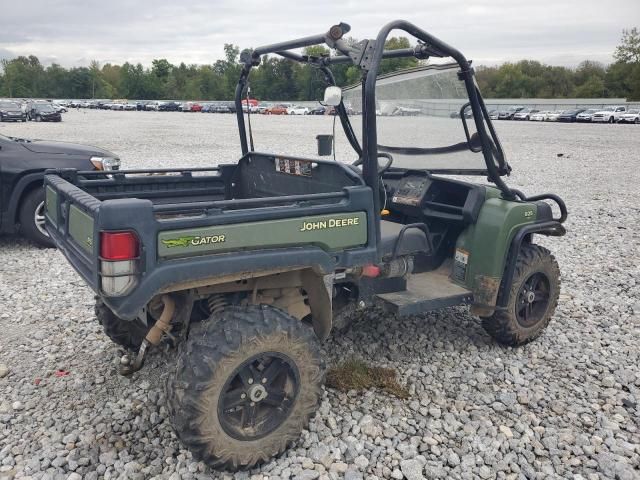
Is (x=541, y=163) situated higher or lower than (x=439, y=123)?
lower

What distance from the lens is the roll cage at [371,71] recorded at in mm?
3316

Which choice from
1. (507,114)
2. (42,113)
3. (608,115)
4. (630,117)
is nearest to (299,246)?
(42,113)

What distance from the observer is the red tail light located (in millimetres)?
2689

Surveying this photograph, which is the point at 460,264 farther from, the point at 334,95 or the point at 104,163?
the point at 104,163

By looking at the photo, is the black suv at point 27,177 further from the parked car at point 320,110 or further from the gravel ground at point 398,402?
the parked car at point 320,110

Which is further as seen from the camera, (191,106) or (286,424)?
(191,106)

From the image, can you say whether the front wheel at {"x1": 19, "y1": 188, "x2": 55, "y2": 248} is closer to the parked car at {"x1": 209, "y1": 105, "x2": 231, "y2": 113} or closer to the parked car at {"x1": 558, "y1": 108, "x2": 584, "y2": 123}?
the parked car at {"x1": 558, "y1": 108, "x2": 584, "y2": 123}

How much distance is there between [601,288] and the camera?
6227 mm

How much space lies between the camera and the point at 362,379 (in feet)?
13.2

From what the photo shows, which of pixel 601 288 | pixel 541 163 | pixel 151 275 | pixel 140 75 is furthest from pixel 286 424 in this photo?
pixel 140 75

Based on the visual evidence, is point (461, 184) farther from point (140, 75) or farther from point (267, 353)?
point (140, 75)

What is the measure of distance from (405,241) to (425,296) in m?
0.46

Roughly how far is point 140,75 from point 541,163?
108298 mm

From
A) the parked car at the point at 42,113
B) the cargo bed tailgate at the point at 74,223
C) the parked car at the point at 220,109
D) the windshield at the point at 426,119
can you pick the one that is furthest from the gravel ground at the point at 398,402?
the parked car at the point at 220,109
